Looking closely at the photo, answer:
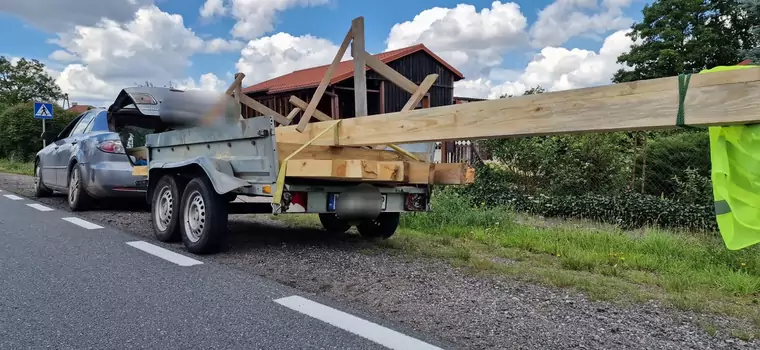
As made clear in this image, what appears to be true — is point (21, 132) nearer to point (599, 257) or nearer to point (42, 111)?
point (42, 111)

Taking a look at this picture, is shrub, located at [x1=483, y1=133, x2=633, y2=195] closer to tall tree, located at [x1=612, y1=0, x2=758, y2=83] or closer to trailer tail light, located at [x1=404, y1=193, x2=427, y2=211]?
trailer tail light, located at [x1=404, y1=193, x2=427, y2=211]

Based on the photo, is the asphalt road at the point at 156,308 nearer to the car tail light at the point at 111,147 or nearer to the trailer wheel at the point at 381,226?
the trailer wheel at the point at 381,226

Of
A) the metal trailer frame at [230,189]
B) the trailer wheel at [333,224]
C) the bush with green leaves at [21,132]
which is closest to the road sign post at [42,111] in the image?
the bush with green leaves at [21,132]

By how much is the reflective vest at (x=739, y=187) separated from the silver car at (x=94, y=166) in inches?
271

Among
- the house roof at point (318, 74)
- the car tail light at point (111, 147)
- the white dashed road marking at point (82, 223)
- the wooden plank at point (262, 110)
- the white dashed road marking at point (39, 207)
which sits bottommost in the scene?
the white dashed road marking at point (82, 223)

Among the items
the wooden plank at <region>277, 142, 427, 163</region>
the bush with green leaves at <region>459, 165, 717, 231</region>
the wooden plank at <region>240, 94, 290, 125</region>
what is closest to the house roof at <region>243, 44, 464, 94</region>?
the bush with green leaves at <region>459, 165, 717, 231</region>

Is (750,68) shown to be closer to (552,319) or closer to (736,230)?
(736,230)

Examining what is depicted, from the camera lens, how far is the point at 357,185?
5.61m

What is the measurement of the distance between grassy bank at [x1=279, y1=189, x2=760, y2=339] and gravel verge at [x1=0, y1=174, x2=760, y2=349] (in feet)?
0.94

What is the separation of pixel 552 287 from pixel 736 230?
2.02 metres

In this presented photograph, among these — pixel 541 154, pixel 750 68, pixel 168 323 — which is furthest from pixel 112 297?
pixel 541 154

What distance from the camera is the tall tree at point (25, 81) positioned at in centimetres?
5384

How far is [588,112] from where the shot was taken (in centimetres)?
335

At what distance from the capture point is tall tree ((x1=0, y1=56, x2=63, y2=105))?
53.8 metres
